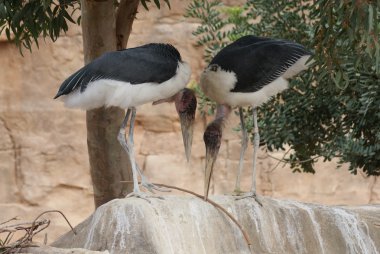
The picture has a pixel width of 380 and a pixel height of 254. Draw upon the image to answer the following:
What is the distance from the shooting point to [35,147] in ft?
36.6

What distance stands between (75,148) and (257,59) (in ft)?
19.5

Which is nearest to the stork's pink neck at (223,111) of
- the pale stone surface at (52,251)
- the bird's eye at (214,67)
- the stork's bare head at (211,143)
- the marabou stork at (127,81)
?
the stork's bare head at (211,143)

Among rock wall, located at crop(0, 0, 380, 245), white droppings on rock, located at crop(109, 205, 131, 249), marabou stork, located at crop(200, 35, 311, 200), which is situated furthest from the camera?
rock wall, located at crop(0, 0, 380, 245)

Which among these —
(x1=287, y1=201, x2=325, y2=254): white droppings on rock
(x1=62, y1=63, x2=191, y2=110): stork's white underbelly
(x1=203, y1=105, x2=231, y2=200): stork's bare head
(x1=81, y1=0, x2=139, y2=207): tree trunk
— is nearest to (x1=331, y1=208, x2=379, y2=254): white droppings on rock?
(x1=287, y1=201, x2=325, y2=254): white droppings on rock

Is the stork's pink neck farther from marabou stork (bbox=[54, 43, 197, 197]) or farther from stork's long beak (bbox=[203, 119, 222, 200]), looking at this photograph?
marabou stork (bbox=[54, 43, 197, 197])

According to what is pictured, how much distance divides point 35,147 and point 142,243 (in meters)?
6.94

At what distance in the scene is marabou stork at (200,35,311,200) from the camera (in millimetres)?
5465

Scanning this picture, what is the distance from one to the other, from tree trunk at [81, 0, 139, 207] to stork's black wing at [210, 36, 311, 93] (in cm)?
102

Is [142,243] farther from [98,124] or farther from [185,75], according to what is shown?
[98,124]

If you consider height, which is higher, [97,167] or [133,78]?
[133,78]

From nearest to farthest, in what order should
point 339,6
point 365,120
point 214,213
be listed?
1. point 339,6
2. point 214,213
3. point 365,120

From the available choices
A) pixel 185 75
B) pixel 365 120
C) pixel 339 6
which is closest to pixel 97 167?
pixel 185 75

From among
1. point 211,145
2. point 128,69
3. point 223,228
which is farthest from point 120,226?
point 211,145

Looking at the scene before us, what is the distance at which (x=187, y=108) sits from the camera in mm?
5484
